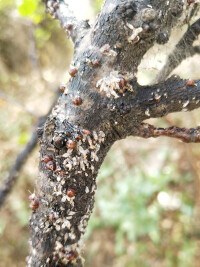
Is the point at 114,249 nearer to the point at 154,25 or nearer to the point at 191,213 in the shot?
the point at 191,213

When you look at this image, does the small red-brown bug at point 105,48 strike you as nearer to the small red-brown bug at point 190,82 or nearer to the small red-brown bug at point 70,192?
the small red-brown bug at point 190,82

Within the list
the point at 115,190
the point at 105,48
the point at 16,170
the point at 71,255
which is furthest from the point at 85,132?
the point at 115,190

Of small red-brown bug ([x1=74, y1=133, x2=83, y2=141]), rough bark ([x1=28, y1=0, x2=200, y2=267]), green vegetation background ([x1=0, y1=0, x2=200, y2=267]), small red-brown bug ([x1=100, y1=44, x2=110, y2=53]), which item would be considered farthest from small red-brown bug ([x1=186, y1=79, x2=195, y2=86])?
green vegetation background ([x1=0, y1=0, x2=200, y2=267])

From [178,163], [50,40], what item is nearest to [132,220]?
[178,163]

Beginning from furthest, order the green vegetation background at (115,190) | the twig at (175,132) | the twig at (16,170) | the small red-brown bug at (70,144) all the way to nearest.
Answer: the green vegetation background at (115,190) → the twig at (16,170) → the twig at (175,132) → the small red-brown bug at (70,144)

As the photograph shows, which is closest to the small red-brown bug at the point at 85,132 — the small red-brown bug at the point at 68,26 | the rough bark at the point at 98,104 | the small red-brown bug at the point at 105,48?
the rough bark at the point at 98,104

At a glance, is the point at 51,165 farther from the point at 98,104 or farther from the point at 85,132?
the point at 98,104
